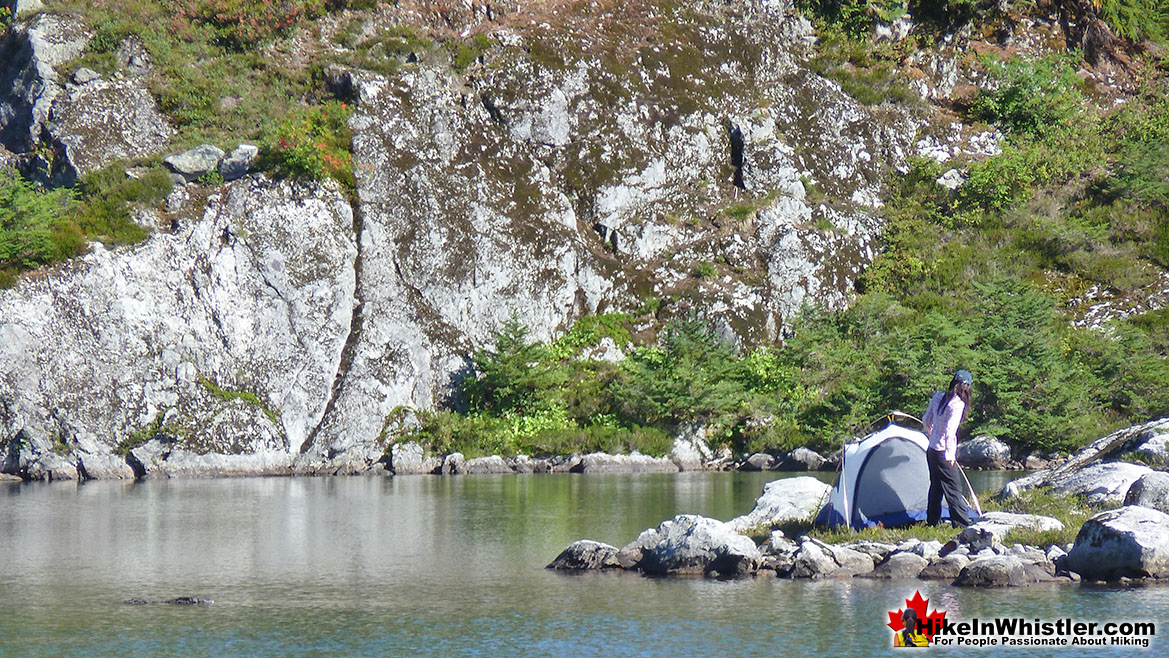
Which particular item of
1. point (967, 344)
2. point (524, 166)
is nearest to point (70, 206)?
point (524, 166)

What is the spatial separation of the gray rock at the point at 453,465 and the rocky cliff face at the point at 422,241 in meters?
2.74

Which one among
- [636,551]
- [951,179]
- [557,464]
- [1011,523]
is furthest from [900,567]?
[951,179]

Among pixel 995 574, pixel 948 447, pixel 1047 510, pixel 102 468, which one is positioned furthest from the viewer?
pixel 102 468

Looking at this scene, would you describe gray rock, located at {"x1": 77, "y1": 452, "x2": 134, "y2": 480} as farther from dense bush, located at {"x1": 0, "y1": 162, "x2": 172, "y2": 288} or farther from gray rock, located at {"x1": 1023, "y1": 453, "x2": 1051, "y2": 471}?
gray rock, located at {"x1": 1023, "y1": 453, "x2": 1051, "y2": 471}

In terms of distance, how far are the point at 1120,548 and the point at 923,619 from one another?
4174 mm

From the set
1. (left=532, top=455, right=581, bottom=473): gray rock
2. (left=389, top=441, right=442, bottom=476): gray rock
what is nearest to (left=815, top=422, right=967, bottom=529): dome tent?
(left=532, top=455, right=581, bottom=473): gray rock

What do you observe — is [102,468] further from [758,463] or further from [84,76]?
[758,463]

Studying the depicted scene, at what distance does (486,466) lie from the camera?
38.9 m

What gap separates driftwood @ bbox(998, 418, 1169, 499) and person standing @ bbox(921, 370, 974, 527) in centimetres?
262

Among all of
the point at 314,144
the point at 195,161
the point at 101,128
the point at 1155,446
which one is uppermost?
the point at 101,128

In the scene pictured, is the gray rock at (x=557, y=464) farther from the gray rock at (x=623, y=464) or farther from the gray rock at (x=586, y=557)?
the gray rock at (x=586, y=557)

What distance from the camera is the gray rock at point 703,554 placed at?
1736 centimetres

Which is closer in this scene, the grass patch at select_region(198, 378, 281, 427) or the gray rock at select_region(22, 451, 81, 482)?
the gray rock at select_region(22, 451, 81, 482)

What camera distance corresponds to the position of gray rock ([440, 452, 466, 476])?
1534 inches
